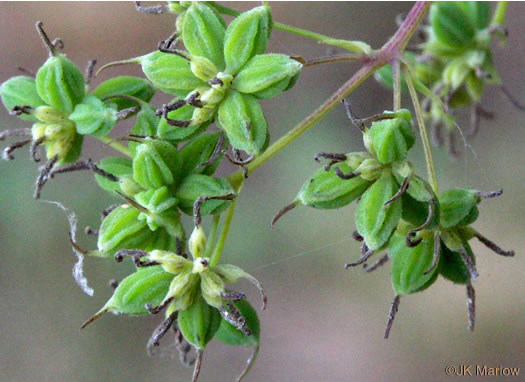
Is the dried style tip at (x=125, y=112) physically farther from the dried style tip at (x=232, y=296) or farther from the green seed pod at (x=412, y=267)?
the green seed pod at (x=412, y=267)

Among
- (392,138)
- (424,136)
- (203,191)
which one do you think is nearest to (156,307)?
(203,191)

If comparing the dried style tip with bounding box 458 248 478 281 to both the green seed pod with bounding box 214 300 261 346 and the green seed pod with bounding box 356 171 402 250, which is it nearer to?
the green seed pod with bounding box 356 171 402 250

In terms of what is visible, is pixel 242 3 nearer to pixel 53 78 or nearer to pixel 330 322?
pixel 330 322

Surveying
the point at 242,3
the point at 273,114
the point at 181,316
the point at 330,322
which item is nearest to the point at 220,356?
the point at 330,322

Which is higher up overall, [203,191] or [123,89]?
[123,89]

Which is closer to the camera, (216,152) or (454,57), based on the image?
(216,152)

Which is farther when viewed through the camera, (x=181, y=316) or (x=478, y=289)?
(x=478, y=289)

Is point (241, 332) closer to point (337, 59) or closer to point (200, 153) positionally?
point (200, 153)
